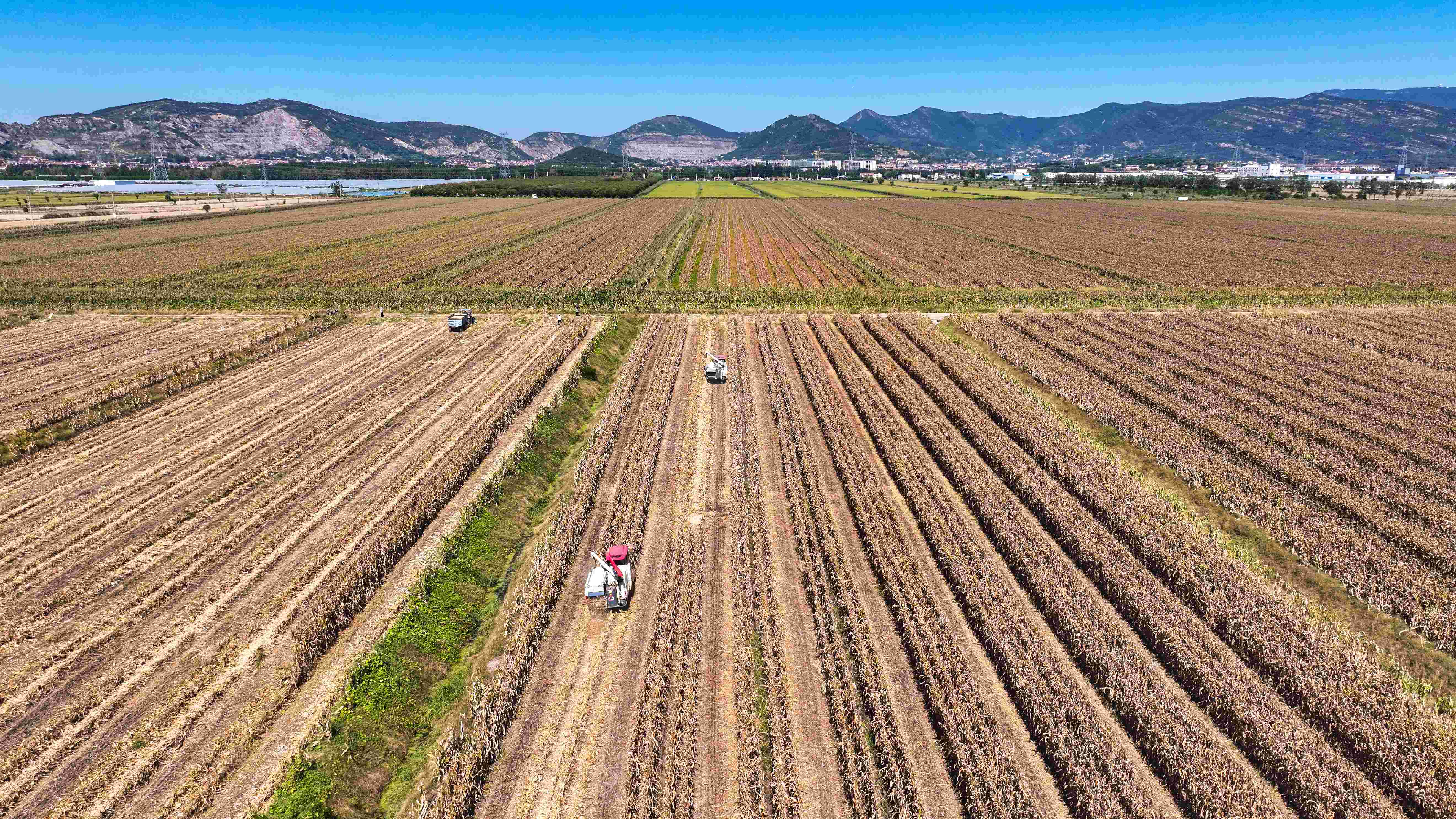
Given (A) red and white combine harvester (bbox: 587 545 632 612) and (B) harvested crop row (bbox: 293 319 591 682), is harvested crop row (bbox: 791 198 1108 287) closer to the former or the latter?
(B) harvested crop row (bbox: 293 319 591 682)

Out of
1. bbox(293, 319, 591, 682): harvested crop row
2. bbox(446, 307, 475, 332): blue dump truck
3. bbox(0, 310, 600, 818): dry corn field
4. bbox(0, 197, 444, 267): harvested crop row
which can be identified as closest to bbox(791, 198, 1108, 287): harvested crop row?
bbox(446, 307, 475, 332): blue dump truck

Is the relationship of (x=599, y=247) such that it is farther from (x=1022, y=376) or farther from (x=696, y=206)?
(x=696, y=206)

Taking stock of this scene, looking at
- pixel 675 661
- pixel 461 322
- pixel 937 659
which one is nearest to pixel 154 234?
pixel 461 322

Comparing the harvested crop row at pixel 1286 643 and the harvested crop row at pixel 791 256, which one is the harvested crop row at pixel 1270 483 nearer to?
the harvested crop row at pixel 1286 643

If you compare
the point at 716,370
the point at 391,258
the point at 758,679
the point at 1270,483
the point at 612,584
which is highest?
the point at 391,258

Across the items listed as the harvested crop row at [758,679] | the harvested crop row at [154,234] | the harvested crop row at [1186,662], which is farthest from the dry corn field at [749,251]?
the harvested crop row at [758,679]

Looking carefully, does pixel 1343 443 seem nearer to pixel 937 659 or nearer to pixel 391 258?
pixel 937 659
